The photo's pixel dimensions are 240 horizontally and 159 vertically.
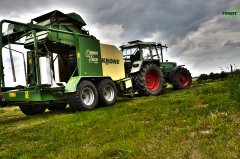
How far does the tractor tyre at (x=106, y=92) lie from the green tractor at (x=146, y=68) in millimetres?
2544

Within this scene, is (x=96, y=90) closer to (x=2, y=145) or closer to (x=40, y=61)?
(x=40, y=61)

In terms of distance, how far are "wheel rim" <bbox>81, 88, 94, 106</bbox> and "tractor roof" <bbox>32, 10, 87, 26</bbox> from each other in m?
2.90

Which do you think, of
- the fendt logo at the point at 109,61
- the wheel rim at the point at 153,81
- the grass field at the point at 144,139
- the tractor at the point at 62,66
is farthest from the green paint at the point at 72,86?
the wheel rim at the point at 153,81

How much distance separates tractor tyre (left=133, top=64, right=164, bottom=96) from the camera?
13797mm

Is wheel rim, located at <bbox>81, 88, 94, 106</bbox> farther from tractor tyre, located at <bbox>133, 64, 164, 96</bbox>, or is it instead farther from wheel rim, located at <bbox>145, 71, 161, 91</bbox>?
wheel rim, located at <bbox>145, 71, 161, 91</bbox>

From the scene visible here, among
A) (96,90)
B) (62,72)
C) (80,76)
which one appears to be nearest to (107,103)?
(96,90)

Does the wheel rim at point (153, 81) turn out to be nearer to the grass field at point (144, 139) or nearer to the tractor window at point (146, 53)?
the tractor window at point (146, 53)

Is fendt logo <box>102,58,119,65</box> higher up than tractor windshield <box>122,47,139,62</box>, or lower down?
A: lower down

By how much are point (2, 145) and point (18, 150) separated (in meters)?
0.85

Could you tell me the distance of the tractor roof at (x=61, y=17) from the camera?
10586 mm

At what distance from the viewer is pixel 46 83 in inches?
378

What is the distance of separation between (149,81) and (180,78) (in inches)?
143

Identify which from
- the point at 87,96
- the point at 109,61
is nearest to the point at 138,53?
the point at 109,61

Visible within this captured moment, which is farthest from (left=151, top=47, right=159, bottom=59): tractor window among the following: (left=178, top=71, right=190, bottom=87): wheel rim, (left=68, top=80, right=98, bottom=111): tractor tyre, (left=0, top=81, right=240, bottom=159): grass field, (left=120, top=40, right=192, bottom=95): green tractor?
(left=0, top=81, right=240, bottom=159): grass field
